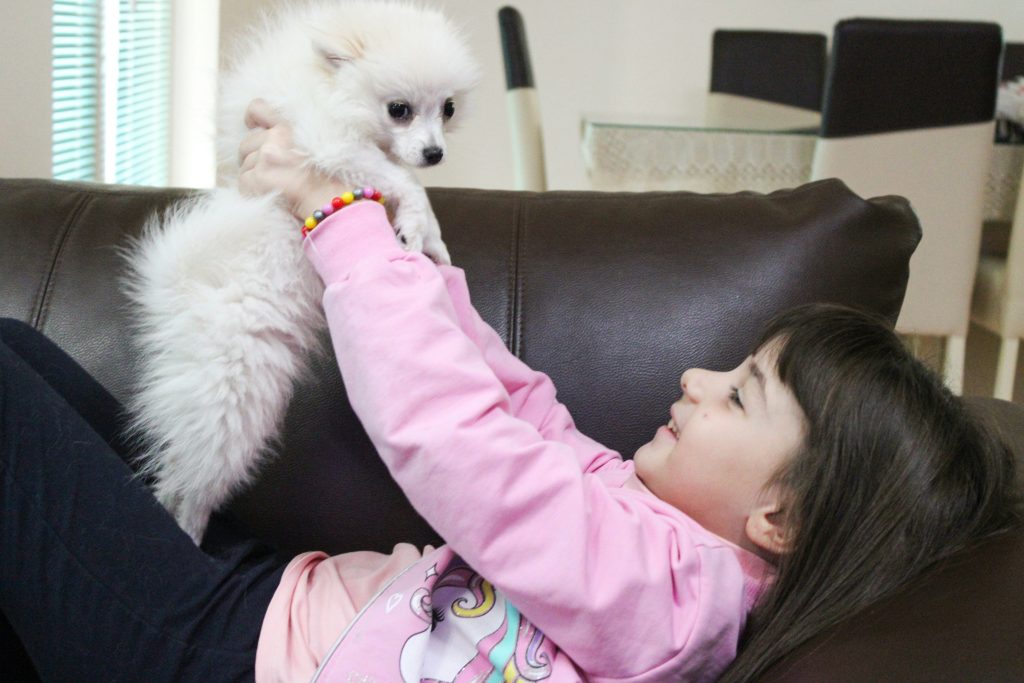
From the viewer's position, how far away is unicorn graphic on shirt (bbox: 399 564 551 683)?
36.2 inches

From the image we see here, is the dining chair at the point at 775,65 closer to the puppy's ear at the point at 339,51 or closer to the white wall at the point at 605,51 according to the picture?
the white wall at the point at 605,51

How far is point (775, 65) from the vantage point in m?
3.75

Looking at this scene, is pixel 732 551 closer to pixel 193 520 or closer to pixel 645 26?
pixel 193 520

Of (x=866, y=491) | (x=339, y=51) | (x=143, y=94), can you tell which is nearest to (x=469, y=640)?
(x=866, y=491)

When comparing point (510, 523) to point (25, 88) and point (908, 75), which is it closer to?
point (25, 88)

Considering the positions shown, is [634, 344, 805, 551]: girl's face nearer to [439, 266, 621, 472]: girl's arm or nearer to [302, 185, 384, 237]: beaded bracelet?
[439, 266, 621, 472]: girl's arm

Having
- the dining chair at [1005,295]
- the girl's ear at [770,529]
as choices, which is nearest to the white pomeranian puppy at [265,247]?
the girl's ear at [770,529]

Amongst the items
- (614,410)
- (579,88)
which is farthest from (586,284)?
(579,88)

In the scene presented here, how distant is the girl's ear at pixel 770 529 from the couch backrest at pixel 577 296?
27cm

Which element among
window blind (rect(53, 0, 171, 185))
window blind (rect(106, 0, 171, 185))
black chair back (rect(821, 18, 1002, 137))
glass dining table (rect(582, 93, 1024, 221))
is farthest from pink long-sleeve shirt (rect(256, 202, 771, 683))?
window blind (rect(106, 0, 171, 185))

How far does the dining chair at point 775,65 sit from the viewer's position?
3.76 m

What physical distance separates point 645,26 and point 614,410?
129 inches

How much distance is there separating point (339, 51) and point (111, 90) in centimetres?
204

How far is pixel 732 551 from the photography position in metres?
0.94
